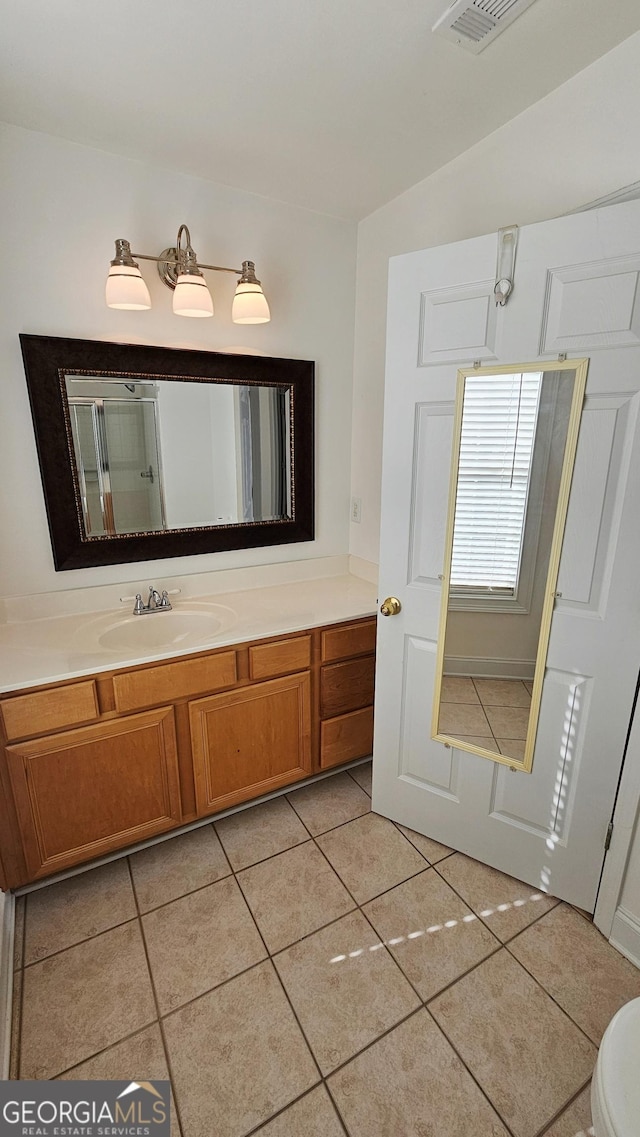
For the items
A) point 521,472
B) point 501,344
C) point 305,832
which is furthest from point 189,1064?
point 501,344

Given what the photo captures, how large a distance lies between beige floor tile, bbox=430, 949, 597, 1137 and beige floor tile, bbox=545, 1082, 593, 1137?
2cm

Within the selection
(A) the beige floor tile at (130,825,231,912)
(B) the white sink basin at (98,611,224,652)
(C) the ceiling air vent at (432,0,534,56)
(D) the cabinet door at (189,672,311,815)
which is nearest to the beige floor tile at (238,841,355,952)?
(A) the beige floor tile at (130,825,231,912)

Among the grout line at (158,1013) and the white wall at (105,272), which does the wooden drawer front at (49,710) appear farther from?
the grout line at (158,1013)

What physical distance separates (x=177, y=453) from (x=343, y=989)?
185 centimetres

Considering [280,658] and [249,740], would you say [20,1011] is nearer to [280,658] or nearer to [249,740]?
[249,740]

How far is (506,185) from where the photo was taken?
1629 mm

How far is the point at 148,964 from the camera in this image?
1.47 m

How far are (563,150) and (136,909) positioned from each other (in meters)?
2.68

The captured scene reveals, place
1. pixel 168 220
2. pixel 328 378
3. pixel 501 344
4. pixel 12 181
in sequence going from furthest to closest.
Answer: pixel 328 378
pixel 168 220
pixel 12 181
pixel 501 344

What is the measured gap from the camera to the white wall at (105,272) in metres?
1.64

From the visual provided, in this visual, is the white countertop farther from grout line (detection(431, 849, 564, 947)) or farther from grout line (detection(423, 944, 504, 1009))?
grout line (detection(423, 944, 504, 1009))

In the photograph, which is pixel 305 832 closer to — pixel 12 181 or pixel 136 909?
pixel 136 909

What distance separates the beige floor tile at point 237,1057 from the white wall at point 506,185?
64.6 inches

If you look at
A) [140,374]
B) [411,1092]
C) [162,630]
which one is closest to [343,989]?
[411,1092]
